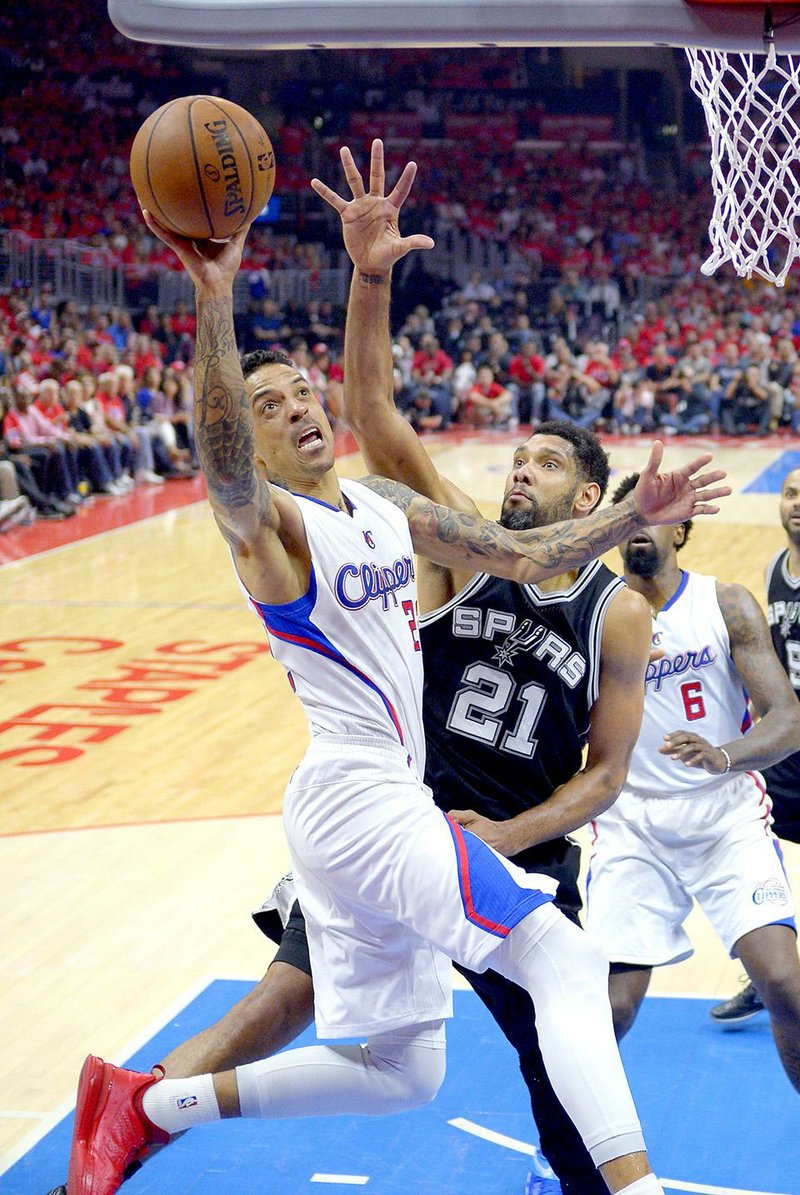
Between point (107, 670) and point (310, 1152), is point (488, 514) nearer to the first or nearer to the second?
point (107, 670)

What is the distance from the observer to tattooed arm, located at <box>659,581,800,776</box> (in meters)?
4.27

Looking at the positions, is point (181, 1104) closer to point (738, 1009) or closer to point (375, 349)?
point (375, 349)

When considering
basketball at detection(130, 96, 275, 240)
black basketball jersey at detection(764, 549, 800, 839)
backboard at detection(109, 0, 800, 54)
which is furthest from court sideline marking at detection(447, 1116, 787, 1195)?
backboard at detection(109, 0, 800, 54)

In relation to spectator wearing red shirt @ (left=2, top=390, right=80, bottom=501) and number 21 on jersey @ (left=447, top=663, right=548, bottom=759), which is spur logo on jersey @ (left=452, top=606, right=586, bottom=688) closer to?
number 21 on jersey @ (left=447, top=663, right=548, bottom=759)

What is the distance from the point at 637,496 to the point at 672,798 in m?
1.48

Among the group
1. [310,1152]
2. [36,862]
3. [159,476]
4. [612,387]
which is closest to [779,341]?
[612,387]

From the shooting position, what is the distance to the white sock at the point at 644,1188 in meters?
2.97

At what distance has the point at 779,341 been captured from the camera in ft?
78.6

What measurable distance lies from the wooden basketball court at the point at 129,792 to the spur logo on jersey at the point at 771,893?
1160 millimetres

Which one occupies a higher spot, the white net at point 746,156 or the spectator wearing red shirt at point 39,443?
the white net at point 746,156

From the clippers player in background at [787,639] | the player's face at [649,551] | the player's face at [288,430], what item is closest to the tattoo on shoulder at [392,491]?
the player's face at [288,430]

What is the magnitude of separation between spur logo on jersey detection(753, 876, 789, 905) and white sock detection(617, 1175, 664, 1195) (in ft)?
4.75

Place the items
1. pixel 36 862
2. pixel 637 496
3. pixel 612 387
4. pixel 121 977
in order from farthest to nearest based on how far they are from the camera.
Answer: pixel 612 387 → pixel 36 862 → pixel 121 977 → pixel 637 496

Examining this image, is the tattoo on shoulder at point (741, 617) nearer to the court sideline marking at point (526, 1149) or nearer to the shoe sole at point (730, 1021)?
the shoe sole at point (730, 1021)
